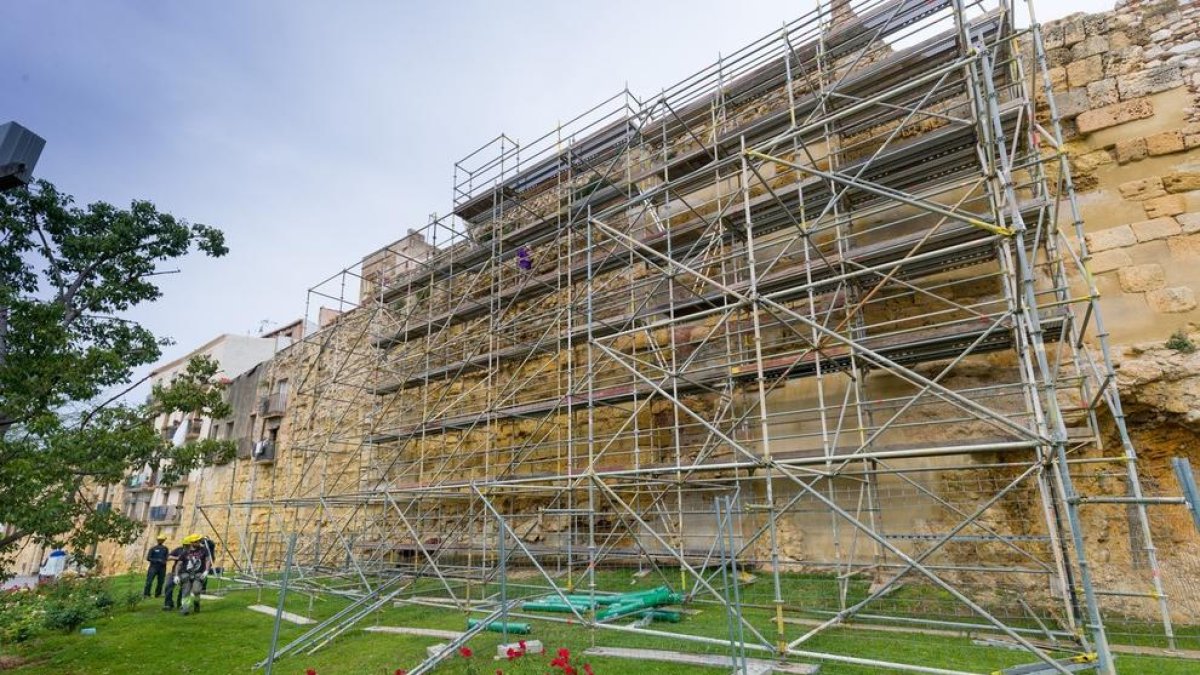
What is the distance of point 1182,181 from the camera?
6.55 metres

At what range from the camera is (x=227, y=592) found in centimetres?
1166

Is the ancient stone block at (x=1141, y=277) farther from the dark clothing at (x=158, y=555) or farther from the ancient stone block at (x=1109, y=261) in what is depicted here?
the dark clothing at (x=158, y=555)

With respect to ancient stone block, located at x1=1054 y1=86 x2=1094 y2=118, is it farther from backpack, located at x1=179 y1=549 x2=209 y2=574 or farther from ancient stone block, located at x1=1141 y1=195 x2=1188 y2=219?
backpack, located at x1=179 y1=549 x2=209 y2=574

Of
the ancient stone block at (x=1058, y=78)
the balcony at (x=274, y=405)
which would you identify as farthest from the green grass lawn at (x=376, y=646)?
the balcony at (x=274, y=405)

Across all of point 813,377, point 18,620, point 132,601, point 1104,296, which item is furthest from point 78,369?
point 1104,296

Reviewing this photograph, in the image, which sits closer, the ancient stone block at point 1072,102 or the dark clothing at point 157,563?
the ancient stone block at point 1072,102

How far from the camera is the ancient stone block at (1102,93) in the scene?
7125 millimetres

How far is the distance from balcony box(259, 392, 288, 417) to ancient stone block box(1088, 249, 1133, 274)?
18717 millimetres

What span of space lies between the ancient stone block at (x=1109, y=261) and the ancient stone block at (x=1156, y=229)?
0.79 feet

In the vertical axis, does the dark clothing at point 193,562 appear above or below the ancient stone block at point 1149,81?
below

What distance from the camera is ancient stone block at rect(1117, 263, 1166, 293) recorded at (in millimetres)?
6391

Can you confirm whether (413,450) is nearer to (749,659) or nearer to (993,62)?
(749,659)

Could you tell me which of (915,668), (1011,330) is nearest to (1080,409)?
(1011,330)

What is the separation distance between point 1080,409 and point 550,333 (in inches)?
308
